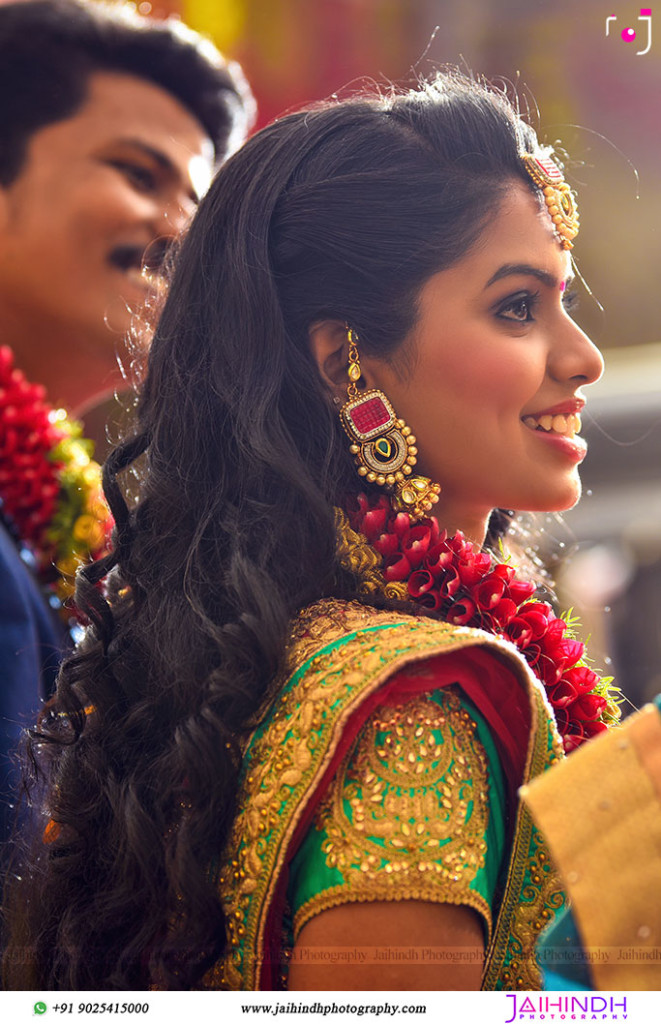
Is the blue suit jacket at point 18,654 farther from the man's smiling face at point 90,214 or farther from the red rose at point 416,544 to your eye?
the red rose at point 416,544

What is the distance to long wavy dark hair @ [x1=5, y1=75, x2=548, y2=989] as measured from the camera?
3.58 feet

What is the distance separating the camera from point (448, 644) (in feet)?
3.23

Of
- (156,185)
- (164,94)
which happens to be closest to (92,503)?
(156,185)

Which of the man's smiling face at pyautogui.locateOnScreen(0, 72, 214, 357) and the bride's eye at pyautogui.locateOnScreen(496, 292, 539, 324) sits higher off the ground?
the man's smiling face at pyautogui.locateOnScreen(0, 72, 214, 357)

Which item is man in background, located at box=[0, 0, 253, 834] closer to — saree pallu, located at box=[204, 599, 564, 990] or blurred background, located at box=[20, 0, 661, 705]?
blurred background, located at box=[20, 0, 661, 705]

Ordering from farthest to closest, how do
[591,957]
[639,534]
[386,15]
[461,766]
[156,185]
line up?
[639,534] → [156,185] → [386,15] → [461,766] → [591,957]

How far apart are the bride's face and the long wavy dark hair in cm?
4

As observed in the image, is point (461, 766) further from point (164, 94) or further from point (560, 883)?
point (164, 94)

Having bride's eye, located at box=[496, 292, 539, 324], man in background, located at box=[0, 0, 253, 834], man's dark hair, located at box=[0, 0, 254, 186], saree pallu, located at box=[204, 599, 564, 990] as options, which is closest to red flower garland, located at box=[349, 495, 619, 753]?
saree pallu, located at box=[204, 599, 564, 990]

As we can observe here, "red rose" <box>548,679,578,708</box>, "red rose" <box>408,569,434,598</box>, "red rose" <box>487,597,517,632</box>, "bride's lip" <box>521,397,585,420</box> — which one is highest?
"bride's lip" <box>521,397,585,420</box>

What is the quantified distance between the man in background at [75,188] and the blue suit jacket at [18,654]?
2.2 inches

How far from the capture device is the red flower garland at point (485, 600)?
1.17 meters
